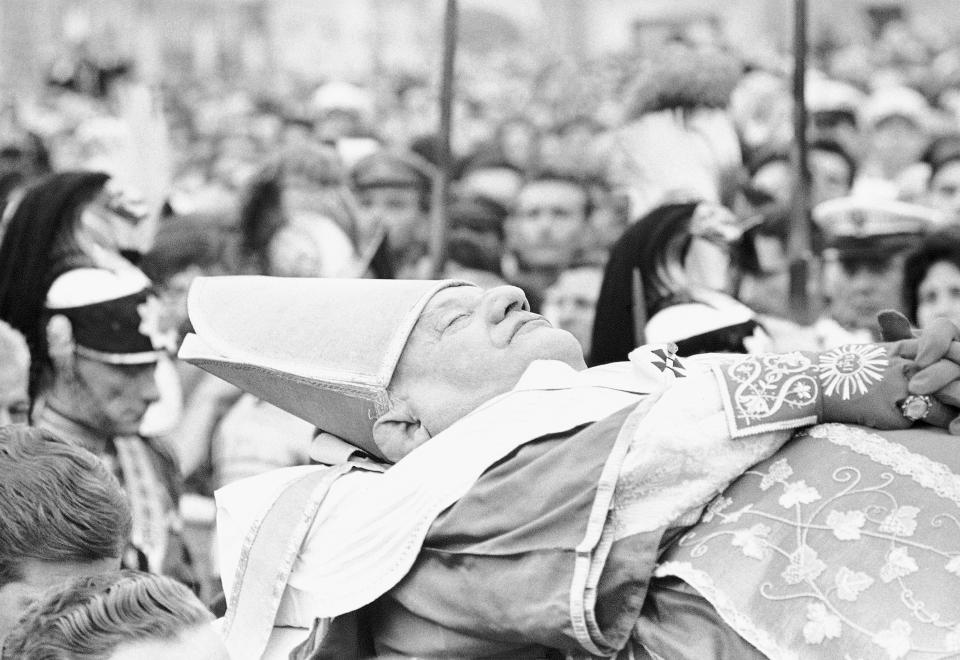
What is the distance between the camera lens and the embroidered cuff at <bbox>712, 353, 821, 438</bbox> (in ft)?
6.95

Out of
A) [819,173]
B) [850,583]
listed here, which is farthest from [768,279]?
[850,583]

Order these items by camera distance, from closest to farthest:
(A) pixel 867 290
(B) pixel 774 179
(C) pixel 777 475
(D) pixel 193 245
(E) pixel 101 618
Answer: (E) pixel 101 618, (C) pixel 777 475, (A) pixel 867 290, (D) pixel 193 245, (B) pixel 774 179

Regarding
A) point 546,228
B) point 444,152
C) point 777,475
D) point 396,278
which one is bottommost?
point 546,228

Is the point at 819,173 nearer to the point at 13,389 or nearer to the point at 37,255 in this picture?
the point at 37,255

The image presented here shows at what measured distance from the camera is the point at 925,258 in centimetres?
482

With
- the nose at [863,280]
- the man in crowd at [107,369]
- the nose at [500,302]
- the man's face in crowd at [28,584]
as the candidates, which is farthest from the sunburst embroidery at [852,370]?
the nose at [863,280]

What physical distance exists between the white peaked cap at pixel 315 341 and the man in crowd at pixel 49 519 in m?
0.30

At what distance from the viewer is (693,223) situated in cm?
420

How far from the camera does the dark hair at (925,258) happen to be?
4.75 m

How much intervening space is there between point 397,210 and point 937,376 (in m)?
5.23

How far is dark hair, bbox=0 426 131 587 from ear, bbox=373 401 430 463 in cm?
40

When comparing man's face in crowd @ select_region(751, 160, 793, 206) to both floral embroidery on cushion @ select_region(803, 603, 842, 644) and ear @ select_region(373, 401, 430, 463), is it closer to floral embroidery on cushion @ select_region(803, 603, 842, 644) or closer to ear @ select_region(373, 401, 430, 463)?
ear @ select_region(373, 401, 430, 463)

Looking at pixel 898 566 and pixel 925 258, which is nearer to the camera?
pixel 898 566

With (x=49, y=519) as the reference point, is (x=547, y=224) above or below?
below
